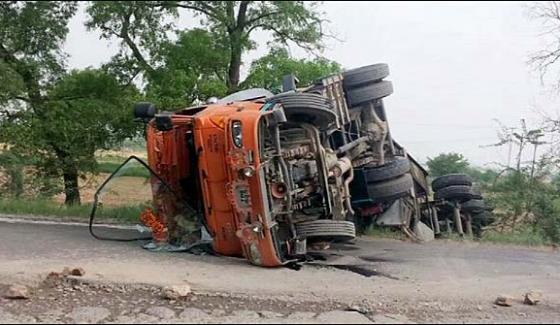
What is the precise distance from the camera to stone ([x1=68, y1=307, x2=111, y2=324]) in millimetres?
5227

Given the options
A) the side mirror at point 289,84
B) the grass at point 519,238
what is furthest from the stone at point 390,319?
the grass at point 519,238

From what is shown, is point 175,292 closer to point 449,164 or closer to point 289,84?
point 289,84

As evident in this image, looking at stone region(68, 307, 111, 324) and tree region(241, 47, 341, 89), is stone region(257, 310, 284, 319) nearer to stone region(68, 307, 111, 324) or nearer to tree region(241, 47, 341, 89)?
stone region(68, 307, 111, 324)

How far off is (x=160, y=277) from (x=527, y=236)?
739cm

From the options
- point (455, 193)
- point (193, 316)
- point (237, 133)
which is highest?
point (237, 133)

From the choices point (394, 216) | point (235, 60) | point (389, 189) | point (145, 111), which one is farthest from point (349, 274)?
point (235, 60)

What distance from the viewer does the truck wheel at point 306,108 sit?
794 centimetres

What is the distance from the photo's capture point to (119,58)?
18.0 metres

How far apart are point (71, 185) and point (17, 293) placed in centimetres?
1095

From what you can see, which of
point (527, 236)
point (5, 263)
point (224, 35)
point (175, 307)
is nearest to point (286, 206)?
point (175, 307)

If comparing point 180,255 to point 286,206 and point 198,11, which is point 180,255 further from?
point 198,11

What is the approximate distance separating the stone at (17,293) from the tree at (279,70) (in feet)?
32.1

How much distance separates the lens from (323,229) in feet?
25.2

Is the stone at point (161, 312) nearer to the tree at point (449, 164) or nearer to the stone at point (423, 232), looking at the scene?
the stone at point (423, 232)
